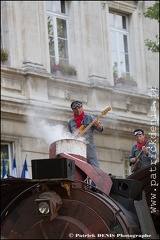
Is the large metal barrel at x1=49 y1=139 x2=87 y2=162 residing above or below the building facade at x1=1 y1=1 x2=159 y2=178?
below

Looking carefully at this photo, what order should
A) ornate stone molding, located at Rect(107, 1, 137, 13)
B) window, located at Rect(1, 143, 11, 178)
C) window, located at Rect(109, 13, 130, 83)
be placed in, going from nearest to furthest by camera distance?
1. window, located at Rect(1, 143, 11, 178)
2. window, located at Rect(109, 13, 130, 83)
3. ornate stone molding, located at Rect(107, 1, 137, 13)

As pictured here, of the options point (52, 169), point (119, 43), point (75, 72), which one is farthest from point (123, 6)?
point (52, 169)

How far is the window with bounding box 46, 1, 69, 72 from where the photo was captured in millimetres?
27875

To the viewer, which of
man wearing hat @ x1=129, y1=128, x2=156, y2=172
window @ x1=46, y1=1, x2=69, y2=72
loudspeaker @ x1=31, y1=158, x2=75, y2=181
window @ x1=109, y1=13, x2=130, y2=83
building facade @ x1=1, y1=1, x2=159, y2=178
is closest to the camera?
loudspeaker @ x1=31, y1=158, x2=75, y2=181

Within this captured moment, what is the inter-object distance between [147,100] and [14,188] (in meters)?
20.5

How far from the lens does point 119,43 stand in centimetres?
3059

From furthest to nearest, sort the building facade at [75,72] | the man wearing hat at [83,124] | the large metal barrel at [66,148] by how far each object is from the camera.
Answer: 1. the building facade at [75,72]
2. the man wearing hat at [83,124]
3. the large metal barrel at [66,148]

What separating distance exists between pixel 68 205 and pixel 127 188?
2.80ft

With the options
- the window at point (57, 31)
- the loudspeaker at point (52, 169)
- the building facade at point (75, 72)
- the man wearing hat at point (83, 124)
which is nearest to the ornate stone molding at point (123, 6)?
the building facade at point (75, 72)

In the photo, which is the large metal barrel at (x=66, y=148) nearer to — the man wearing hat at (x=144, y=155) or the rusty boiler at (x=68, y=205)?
the rusty boiler at (x=68, y=205)

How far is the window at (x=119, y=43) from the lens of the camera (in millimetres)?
29984

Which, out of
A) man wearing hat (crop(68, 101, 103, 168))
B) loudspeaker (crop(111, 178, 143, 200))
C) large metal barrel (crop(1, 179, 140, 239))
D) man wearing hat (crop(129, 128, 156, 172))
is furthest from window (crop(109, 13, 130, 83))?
large metal barrel (crop(1, 179, 140, 239))

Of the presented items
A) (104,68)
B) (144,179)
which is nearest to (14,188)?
(144,179)

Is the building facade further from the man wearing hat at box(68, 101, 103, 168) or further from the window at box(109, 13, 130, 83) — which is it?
the man wearing hat at box(68, 101, 103, 168)
